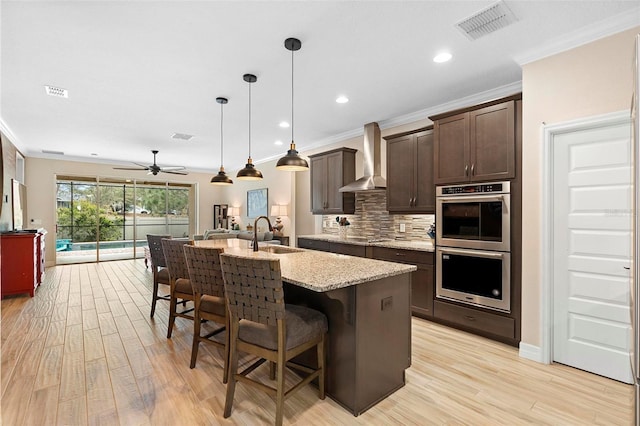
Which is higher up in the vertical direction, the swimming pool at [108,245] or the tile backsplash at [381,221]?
the tile backsplash at [381,221]

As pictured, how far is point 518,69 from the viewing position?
3.20 m

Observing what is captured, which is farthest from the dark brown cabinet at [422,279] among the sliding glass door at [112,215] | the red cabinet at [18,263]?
the sliding glass door at [112,215]

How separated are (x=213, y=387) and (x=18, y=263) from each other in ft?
15.0

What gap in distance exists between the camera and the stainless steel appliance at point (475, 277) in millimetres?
3086

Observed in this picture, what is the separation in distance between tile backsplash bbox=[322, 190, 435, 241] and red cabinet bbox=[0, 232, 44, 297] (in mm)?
5137

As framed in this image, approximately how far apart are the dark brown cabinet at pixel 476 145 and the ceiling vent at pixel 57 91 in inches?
175

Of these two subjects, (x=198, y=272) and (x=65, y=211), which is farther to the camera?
(x=65, y=211)

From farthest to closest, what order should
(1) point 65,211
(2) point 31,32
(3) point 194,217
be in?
(3) point 194,217 → (1) point 65,211 → (2) point 31,32

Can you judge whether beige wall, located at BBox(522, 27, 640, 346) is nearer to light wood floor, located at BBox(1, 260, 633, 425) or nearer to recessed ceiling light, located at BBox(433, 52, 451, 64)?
light wood floor, located at BBox(1, 260, 633, 425)

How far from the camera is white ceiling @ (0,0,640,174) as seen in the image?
2.29 metres

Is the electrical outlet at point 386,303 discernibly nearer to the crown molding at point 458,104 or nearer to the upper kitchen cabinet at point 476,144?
the upper kitchen cabinet at point 476,144

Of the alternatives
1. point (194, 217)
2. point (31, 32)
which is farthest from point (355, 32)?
point (194, 217)

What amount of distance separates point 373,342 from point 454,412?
692 mm

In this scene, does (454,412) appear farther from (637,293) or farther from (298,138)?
(298,138)
